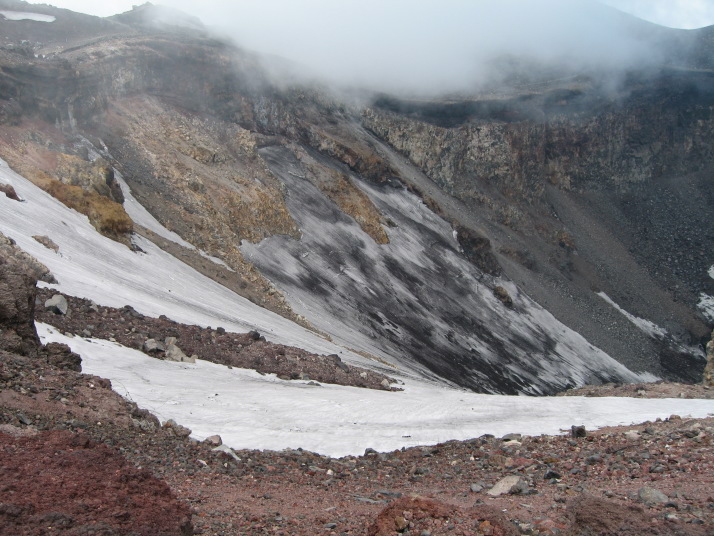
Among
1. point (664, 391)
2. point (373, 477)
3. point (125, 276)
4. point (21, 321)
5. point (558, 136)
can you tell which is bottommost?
point (125, 276)

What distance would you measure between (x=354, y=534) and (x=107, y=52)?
62968mm

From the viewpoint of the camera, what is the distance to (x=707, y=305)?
9756 centimetres

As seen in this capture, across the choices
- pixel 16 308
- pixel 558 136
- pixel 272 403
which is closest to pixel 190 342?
pixel 272 403

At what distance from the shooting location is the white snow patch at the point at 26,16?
82.9 meters

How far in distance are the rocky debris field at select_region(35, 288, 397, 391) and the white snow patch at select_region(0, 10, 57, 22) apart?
74.6 m

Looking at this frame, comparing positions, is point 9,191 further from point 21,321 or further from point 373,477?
point 373,477

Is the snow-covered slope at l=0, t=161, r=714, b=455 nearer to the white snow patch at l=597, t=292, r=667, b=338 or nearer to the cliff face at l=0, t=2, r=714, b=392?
the cliff face at l=0, t=2, r=714, b=392

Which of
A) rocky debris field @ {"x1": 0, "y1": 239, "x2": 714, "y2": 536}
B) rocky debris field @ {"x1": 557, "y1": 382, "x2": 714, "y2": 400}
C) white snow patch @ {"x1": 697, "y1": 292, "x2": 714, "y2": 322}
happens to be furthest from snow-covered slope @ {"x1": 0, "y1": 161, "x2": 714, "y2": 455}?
white snow patch @ {"x1": 697, "y1": 292, "x2": 714, "y2": 322}

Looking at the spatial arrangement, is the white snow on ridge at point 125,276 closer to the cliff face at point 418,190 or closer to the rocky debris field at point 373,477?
the cliff face at point 418,190

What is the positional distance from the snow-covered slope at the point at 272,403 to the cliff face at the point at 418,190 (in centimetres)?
1400

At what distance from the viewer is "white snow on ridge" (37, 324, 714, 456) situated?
16.0m

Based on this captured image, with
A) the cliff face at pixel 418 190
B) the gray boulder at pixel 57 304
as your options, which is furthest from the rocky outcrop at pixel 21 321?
the cliff face at pixel 418 190

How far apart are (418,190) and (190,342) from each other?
5955cm

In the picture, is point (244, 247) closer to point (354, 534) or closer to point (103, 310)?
point (103, 310)
